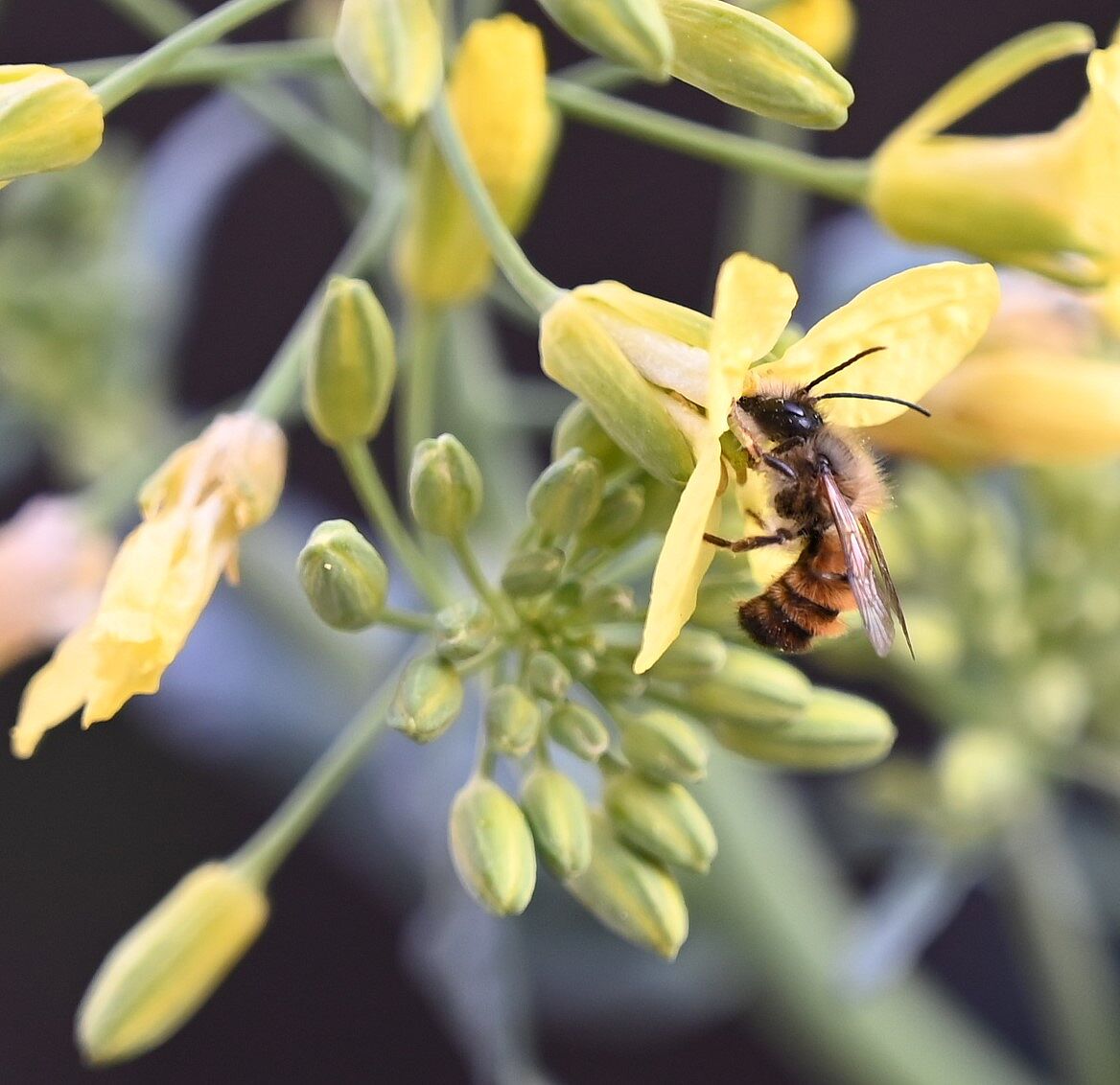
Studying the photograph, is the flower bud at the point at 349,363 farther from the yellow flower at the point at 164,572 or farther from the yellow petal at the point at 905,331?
the yellow petal at the point at 905,331

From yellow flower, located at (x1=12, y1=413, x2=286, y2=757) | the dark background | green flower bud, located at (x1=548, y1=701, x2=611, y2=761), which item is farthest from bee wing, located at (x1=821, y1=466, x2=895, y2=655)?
the dark background

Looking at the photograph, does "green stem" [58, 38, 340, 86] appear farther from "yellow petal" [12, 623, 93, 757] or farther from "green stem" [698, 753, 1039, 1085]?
"green stem" [698, 753, 1039, 1085]

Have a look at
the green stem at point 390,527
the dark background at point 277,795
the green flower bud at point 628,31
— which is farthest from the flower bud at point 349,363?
the dark background at point 277,795

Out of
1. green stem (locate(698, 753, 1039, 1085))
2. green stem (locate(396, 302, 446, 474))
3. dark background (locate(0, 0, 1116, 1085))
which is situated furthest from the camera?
dark background (locate(0, 0, 1116, 1085))

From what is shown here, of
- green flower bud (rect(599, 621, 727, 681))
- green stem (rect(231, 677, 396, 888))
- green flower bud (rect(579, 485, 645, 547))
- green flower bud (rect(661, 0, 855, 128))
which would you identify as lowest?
green stem (rect(231, 677, 396, 888))

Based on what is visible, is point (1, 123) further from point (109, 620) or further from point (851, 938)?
point (851, 938)

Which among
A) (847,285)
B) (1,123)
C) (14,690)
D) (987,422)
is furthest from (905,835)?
(14,690)
